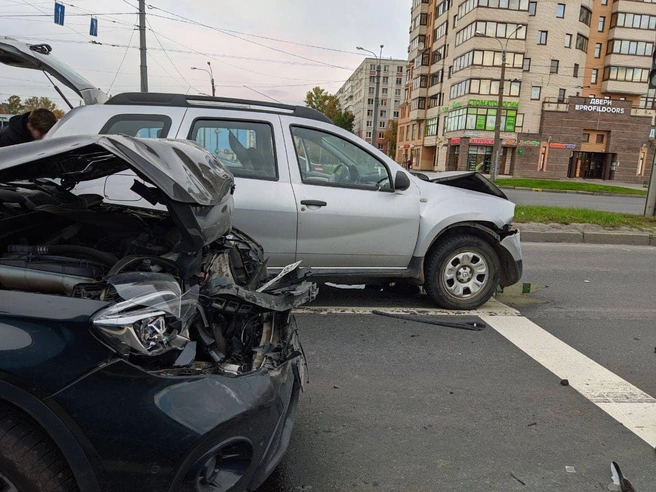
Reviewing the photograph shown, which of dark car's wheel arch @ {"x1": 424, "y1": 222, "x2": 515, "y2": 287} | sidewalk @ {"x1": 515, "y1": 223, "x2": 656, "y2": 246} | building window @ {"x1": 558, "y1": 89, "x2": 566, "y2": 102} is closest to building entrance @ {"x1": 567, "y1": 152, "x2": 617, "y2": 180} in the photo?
building window @ {"x1": 558, "y1": 89, "x2": 566, "y2": 102}

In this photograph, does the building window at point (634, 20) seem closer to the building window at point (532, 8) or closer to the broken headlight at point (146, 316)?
the building window at point (532, 8)

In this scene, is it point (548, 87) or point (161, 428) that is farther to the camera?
point (548, 87)

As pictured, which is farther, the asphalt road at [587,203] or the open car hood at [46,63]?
the asphalt road at [587,203]

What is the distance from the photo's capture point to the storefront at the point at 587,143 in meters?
51.5

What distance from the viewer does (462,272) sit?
5.25m

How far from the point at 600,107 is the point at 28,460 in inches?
2374

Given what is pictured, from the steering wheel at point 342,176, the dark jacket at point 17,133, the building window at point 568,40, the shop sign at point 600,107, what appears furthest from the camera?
the shop sign at point 600,107

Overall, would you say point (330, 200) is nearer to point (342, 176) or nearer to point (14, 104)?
point (342, 176)

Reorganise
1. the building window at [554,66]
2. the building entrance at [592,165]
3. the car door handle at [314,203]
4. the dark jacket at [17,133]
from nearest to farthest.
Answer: the car door handle at [314,203]
the dark jacket at [17,133]
the building window at [554,66]
the building entrance at [592,165]

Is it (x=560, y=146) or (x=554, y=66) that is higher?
(x=554, y=66)

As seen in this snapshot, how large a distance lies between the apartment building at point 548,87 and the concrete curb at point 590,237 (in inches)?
1582

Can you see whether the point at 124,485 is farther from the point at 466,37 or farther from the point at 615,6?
the point at 615,6

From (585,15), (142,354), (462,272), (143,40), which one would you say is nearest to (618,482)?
(142,354)

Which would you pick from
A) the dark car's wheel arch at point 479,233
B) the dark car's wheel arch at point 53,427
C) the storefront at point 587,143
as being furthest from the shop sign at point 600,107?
the dark car's wheel arch at point 53,427
